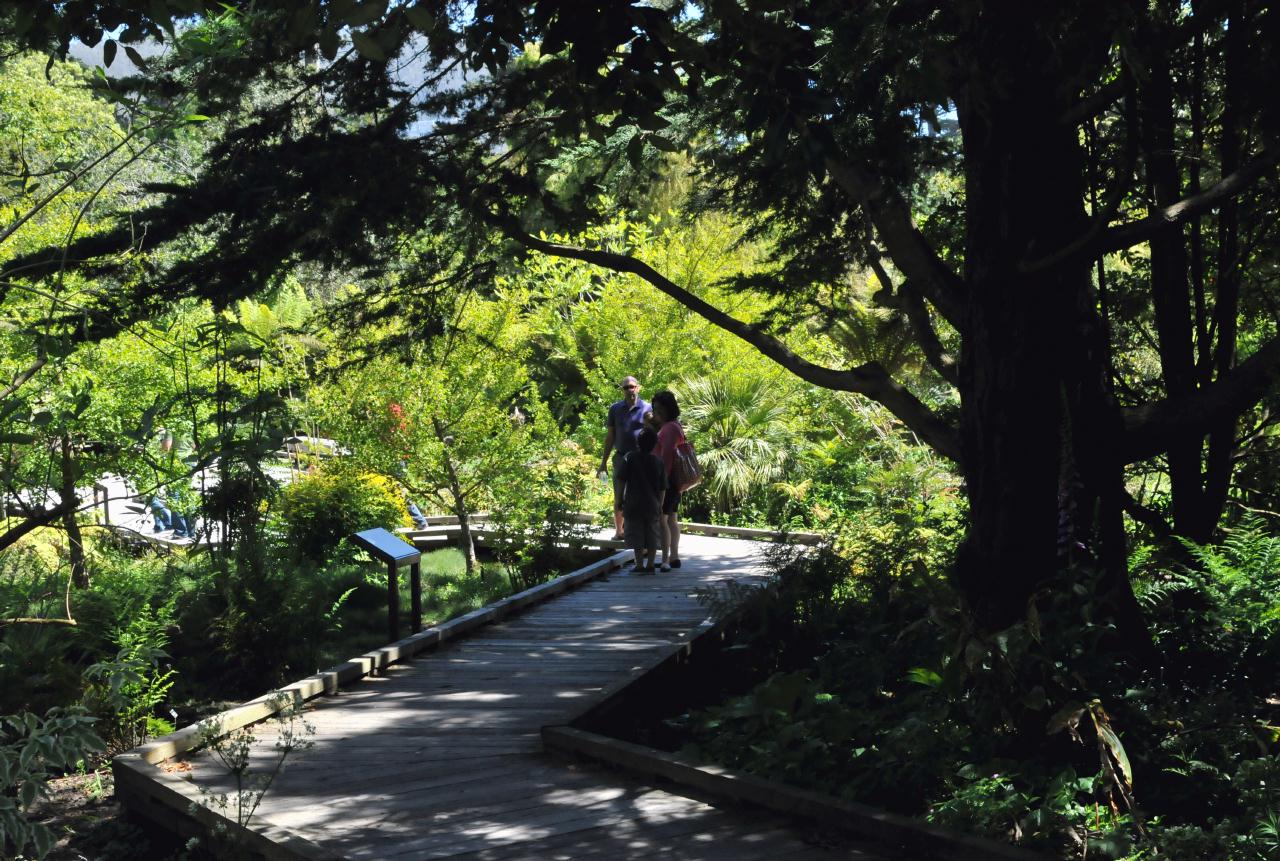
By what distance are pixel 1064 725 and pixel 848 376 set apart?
12.4ft

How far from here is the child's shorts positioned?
12.3m

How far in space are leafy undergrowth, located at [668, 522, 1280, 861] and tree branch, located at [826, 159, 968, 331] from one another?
6.20ft

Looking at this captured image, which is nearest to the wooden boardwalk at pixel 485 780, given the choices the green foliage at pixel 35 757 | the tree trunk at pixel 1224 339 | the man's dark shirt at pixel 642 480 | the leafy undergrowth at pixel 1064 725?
the leafy undergrowth at pixel 1064 725

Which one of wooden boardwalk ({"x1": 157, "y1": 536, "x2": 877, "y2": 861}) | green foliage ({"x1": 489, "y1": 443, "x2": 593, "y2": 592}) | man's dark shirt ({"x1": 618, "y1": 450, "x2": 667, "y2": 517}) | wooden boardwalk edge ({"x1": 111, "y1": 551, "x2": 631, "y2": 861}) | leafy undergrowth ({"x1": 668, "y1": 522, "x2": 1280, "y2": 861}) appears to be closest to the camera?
leafy undergrowth ({"x1": 668, "y1": 522, "x2": 1280, "y2": 861})

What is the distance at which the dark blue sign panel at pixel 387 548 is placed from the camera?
324 inches

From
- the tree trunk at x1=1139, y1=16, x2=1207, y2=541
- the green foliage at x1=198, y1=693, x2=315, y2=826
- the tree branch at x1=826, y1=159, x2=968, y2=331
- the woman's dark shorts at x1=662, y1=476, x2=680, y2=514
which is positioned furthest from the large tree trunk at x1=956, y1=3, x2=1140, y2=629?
the woman's dark shorts at x1=662, y1=476, x2=680, y2=514

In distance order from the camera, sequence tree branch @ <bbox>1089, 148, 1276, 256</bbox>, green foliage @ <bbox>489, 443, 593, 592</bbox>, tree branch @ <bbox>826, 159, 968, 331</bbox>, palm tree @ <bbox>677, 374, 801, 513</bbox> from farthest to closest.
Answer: palm tree @ <bbox>677, 374, 801, 513</bbox>, green foliage @ <bbox>489, 443, 593, 592</bbox>, tree branch @ <bbox>826, 159, 968, 331</bbox>, tree branch @ <bbox>1089, 148, 1276, 256</bbox>

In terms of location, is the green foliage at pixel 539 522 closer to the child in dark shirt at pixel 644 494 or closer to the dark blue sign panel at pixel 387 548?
the child in dark shirt at pixel 644 494

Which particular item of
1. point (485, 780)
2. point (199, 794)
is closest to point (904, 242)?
point (485, 780)

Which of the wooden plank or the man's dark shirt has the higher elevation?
the man's dark shirt

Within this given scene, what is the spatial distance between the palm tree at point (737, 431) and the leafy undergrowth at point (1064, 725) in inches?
482

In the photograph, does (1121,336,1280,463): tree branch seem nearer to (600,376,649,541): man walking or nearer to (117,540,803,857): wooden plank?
(117,540,803,857): wooden plank

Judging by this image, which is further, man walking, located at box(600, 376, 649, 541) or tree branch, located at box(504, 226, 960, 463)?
man walking, located at box(600, 376, 649, 541)

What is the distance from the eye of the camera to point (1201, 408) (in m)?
6.54
